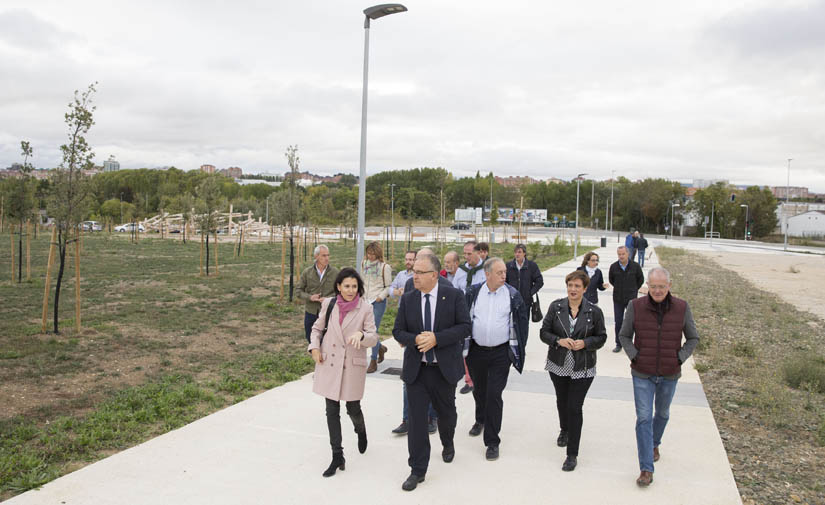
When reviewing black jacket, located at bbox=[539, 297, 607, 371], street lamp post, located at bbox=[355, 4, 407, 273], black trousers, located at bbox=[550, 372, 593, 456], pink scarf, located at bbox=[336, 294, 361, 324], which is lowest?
black trousers, located at bbox=[550, 372, 593, 456]

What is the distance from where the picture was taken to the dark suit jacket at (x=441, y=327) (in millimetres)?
4406

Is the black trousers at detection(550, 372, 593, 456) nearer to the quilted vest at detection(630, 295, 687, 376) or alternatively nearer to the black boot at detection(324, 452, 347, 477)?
the quilted vest at detection(630, 295, 687, 376)

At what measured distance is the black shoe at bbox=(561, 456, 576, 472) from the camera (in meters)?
4.69

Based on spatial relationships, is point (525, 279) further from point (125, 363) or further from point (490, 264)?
point (125, 363)

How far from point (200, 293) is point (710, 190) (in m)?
97.5

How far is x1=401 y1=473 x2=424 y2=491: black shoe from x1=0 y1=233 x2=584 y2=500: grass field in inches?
101

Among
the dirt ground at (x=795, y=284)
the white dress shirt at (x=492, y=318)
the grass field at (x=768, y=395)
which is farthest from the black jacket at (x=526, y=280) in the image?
the dirt ground at (x=795, y=284)

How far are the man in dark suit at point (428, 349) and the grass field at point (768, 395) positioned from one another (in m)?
2.38

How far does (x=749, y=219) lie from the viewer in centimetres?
8894

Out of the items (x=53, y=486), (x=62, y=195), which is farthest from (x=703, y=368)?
(x=62, y=195)

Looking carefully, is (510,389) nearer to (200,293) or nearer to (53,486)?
(53,486)

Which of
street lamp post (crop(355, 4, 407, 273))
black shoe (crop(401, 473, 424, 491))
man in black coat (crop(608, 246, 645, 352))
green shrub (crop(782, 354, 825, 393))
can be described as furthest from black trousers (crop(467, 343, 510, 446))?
green shrub (crop(782, 354, 825, 393))

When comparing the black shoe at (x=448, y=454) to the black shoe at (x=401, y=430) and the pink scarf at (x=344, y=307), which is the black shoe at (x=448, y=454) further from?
the pink scarf at (x=344, y=307)

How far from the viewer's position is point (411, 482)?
14.2 ft
